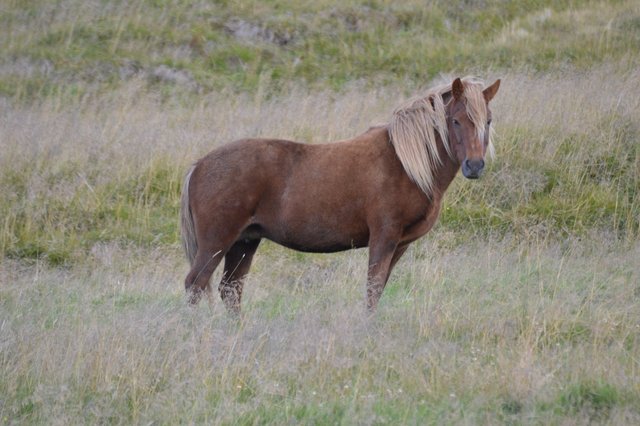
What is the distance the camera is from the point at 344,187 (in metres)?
6.24

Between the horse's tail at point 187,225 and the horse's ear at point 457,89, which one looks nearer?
the horse's ear at point 457,89

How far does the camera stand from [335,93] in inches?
536

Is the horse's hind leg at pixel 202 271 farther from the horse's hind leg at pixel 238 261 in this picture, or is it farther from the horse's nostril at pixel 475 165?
the horse's nostril at pixel 475 165

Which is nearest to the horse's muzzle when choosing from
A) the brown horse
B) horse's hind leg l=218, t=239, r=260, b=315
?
the brown horse

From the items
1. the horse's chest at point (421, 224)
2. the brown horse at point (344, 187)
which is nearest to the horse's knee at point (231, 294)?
the brown horse at point (344, 187)

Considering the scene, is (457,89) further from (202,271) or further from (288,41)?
(288,41)

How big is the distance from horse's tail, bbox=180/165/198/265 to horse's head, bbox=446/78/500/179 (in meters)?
2.07

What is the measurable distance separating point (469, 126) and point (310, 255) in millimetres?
2911

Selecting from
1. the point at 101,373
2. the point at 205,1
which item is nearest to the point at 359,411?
the point at 101,373

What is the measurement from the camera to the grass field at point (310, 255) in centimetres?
454

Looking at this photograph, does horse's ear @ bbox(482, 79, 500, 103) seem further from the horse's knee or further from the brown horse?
the horse's knee

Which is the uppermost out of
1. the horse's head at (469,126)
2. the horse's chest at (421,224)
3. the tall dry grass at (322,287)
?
the horse's head at (469,126)

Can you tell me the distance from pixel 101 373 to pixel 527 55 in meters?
12.1

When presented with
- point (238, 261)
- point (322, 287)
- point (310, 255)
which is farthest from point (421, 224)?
point (310, 255)
